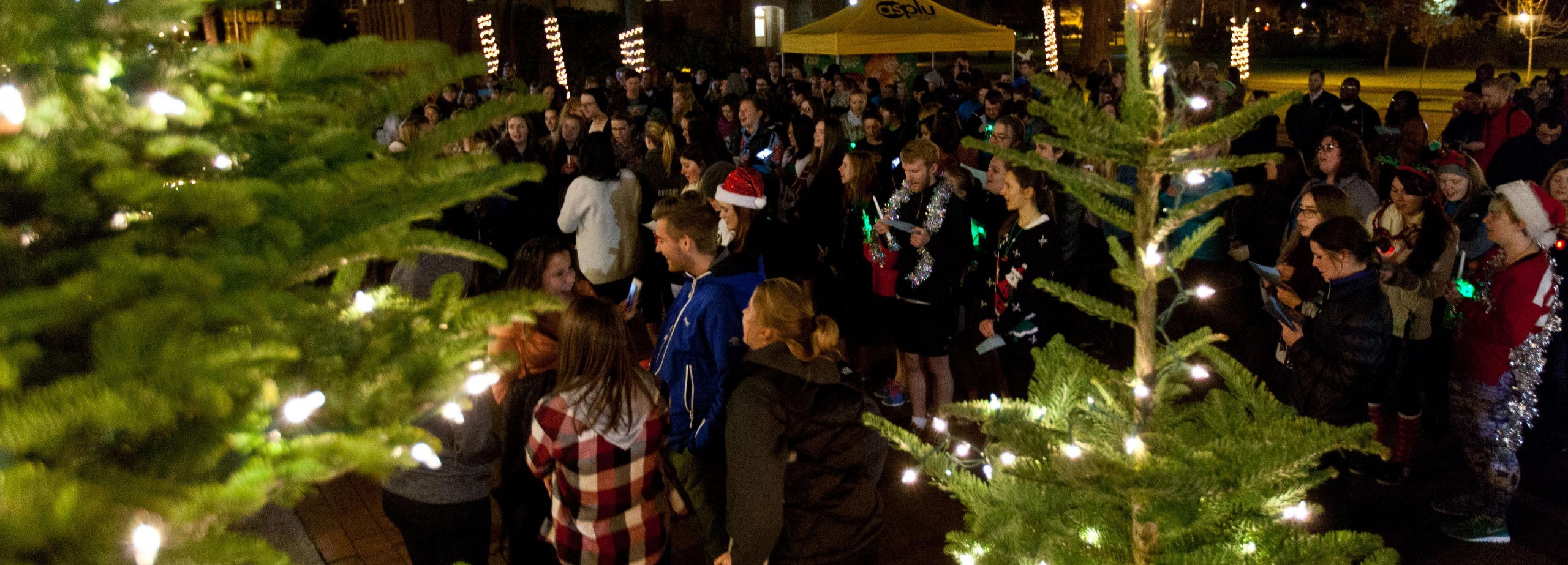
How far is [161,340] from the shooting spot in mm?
1082

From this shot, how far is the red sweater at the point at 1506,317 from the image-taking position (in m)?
4.83

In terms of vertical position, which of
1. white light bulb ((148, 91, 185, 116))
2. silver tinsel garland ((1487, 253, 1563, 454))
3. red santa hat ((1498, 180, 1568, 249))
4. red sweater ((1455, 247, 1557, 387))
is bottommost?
silver tinsel garland ((1487, 253, 1563, 454))

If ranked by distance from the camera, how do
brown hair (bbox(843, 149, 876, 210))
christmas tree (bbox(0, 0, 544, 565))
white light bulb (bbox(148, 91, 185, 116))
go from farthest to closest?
brown hair (bbox(843, 149, 876, 210)), white light bulb (bbox(148, 91, 185, 116)), christmas tree (bbox(0, 0, 544, 565))

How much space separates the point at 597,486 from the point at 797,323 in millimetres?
807

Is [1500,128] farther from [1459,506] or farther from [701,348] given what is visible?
[701,348]

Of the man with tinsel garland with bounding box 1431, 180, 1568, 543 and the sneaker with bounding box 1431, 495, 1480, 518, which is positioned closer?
the man with tinsel garland with bounding box 1431, 180, 1568, 543

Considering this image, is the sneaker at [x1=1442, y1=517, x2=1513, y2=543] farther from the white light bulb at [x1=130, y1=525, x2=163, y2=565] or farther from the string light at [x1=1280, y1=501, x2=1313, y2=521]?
the white light bulb at [x1=130, y1=525, x2=163, y2=565]

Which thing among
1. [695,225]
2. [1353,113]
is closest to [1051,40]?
[1353,113]

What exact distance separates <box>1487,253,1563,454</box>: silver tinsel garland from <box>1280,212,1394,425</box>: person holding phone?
2.80 feet

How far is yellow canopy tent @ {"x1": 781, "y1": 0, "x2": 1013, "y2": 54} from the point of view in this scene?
16266mm

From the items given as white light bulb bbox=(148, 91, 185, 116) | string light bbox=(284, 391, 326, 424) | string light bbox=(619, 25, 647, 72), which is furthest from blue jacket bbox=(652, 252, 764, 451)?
string light bbox=(619, 25, 647, 72)

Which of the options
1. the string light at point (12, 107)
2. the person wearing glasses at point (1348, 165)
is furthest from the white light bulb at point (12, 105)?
the person wearing glasses at point (1348, 165)

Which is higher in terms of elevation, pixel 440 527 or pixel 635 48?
pixel 635 48

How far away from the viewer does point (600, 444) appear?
328cm
